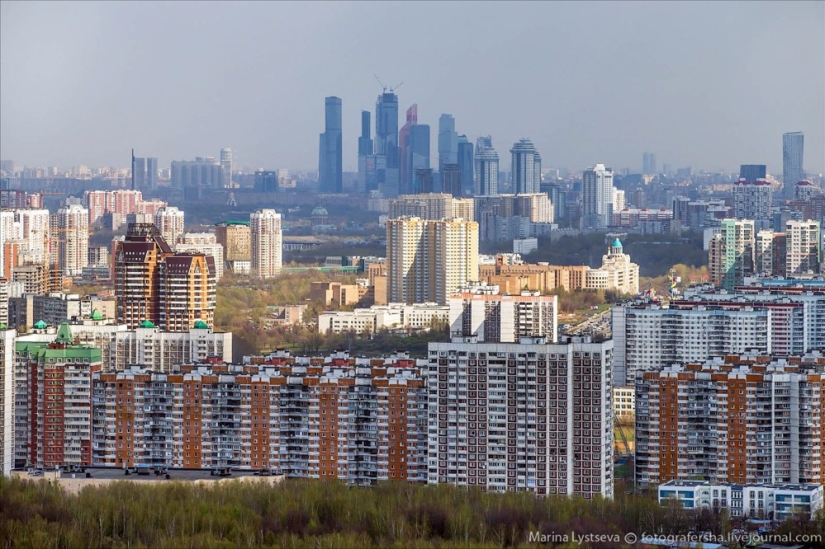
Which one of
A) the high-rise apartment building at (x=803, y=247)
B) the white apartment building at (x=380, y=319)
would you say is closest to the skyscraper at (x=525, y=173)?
the high-rise apartment building at (x=803, y=247)

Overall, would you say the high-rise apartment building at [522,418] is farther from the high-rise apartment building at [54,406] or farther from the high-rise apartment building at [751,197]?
the high-rise apartment building at [751,197]

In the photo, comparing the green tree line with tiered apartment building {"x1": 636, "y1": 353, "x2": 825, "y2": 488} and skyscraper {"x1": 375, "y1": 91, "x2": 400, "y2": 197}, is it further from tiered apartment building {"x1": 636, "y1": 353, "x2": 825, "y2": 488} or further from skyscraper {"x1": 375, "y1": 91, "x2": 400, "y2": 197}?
skyscraper {"x1": 375, "y1": 91, "x2": 400, "y2": 197}

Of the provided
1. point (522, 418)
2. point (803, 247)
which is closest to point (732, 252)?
point (803, 247)

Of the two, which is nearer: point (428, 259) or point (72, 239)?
point (428, 259)

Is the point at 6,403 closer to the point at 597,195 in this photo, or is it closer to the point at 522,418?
the point at 522,418

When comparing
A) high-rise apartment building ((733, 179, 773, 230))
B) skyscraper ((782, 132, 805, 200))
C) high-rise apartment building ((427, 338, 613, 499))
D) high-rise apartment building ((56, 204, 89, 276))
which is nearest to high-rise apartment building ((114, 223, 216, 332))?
high-rise apartment building ((56, 204, 89, 276))

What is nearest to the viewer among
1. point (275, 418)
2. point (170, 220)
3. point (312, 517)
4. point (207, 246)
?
point (312, 517)

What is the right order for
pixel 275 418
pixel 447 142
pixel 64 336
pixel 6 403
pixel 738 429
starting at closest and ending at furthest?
1. pixel 738 429
2. pixel 275 418
3. pixel 6 403
4. pixel 64 336
5. pixel 447 142
